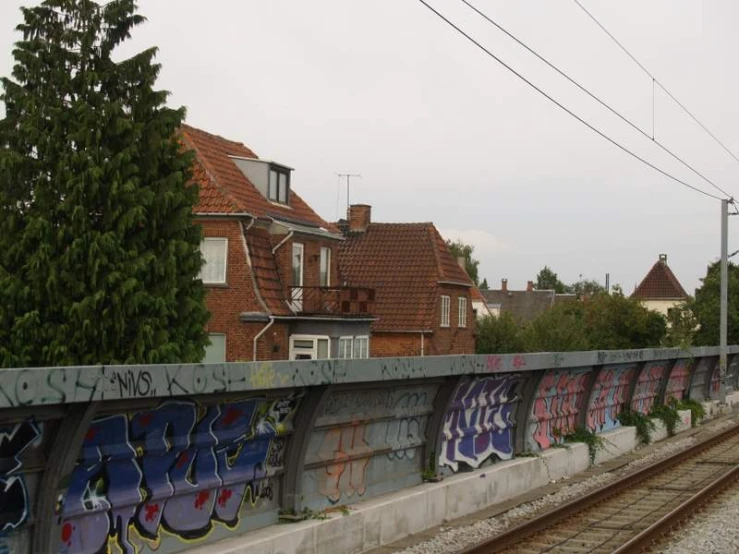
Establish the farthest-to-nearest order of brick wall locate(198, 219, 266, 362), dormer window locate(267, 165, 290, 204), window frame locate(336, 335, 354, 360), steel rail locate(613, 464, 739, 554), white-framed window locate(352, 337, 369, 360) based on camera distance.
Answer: white-framed window locate(352, 337, 369, 360), dormer window locate(267, 165, 290, 204), window frame locate(336, 335, 354, 360), brick wall locate(198, 219, 266, 362), steel rail locate(613, 464, 739, 554)

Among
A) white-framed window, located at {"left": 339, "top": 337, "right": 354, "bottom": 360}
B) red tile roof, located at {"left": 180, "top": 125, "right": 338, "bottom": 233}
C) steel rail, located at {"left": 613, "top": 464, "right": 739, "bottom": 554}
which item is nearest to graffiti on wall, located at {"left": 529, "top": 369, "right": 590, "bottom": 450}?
steel rail, located at {"left": 613, "top": 464, "right": 739, "bottom": 554}

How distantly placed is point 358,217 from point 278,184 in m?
12.6

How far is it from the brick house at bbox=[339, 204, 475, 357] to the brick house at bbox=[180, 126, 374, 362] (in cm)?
831

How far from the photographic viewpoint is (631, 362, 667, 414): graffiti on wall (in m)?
22.3

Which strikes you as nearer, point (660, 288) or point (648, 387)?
point (648, 387)

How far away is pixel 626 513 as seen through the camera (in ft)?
45.6

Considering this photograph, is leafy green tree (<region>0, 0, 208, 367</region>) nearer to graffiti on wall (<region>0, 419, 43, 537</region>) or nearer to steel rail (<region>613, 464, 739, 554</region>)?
steel rail (<region>613, 464, 739, 554</region>)

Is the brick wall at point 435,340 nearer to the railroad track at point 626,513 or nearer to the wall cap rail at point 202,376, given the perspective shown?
the railroad track at point 626,513

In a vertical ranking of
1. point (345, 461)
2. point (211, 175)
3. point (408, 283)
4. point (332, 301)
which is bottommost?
point (345, 461)

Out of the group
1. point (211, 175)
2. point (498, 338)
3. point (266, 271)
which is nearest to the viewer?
point (266, 271)

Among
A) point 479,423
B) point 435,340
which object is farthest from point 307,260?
point 479,423

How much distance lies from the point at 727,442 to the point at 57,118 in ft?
58.2

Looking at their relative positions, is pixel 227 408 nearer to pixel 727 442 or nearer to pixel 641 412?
pixel 641 412

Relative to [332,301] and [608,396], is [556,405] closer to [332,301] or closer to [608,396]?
[608,396]
